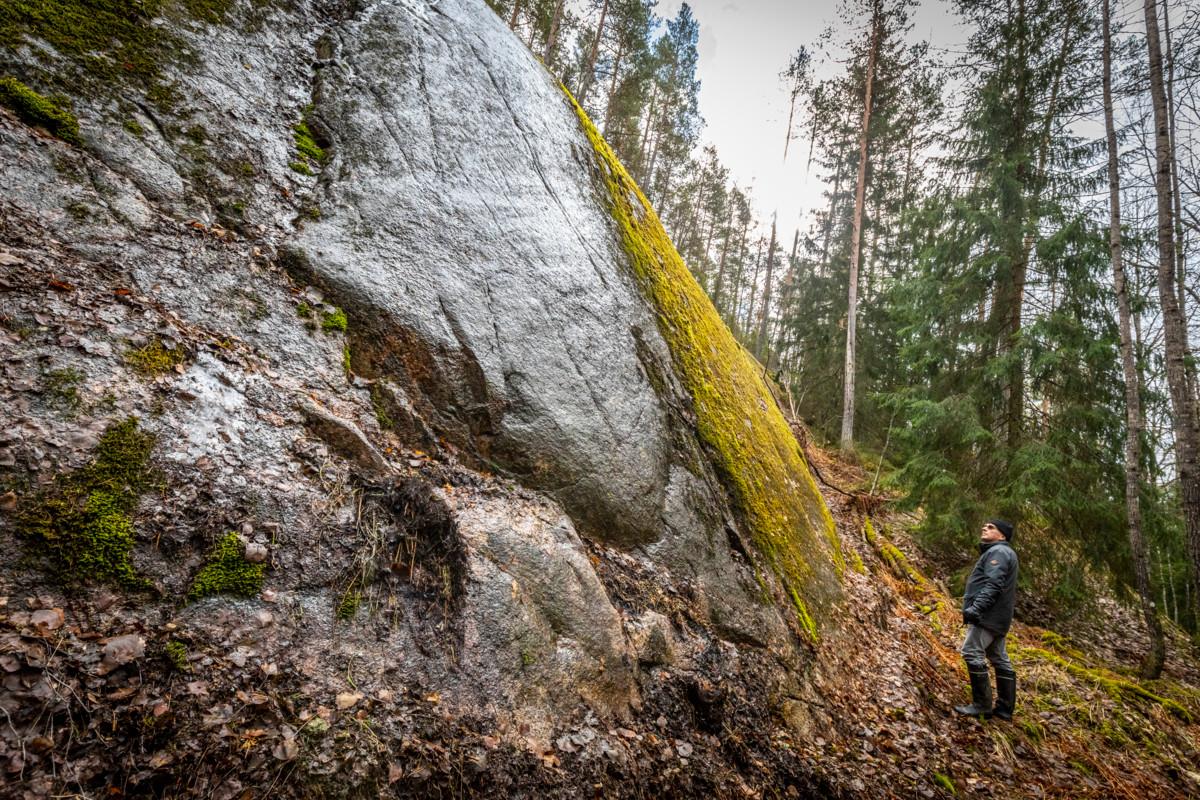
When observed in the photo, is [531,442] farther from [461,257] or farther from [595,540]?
[461,257]

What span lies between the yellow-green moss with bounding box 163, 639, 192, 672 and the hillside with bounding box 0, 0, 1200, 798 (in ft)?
0.06

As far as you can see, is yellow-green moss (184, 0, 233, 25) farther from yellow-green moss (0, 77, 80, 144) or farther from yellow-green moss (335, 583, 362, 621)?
yellow-green moss (335, 583, 362, 621)

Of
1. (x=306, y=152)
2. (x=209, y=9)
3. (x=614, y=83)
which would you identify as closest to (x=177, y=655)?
(x=306, y=152)

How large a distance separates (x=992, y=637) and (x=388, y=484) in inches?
258

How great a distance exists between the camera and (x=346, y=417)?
337 centimetres

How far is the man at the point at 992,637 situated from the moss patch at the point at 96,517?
23.4ft

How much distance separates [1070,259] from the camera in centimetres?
855

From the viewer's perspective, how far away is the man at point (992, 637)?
5027mm

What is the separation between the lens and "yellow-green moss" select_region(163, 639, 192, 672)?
2.00 m

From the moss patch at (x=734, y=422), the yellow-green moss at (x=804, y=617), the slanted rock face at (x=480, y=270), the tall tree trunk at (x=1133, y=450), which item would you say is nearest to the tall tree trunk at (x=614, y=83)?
the moss patch at (x=734, y=422)

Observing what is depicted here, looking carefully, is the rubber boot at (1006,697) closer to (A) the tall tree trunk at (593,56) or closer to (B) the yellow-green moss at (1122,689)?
(B) the yellow-green moss at (1122,689)

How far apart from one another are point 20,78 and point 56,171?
2.80 ft

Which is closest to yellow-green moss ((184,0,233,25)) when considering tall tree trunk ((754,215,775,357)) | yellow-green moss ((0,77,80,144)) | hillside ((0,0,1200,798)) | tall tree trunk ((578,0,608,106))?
hillside ((0,0,1200,798))


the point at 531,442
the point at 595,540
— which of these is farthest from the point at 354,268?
the point at 595,540
